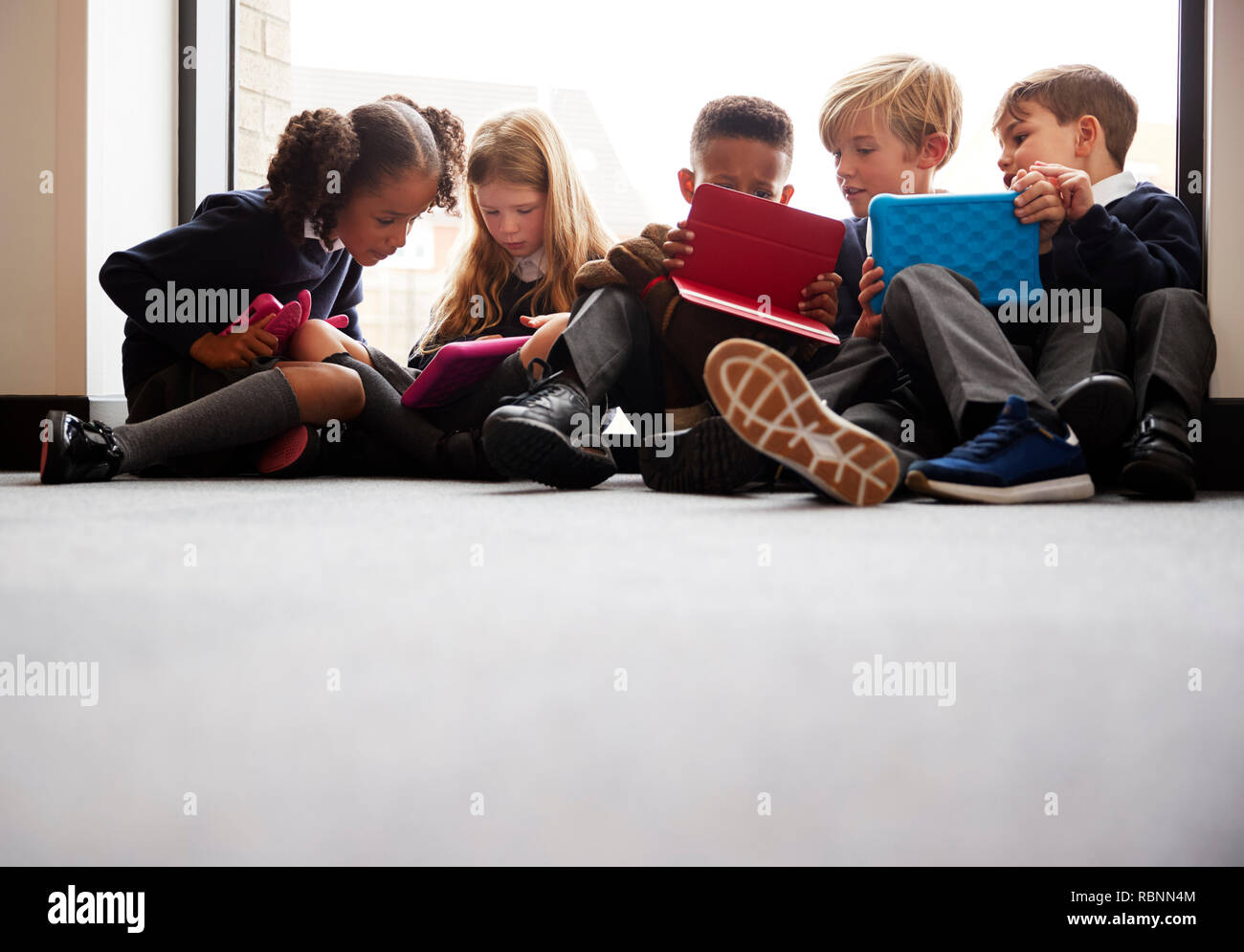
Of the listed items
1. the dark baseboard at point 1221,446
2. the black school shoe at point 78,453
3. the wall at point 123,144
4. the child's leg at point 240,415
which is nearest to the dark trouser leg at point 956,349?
the dark baseboard at point 1221,446

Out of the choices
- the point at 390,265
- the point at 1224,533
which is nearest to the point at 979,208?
the point at 1224,533

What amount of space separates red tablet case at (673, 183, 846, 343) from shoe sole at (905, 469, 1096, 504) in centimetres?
37

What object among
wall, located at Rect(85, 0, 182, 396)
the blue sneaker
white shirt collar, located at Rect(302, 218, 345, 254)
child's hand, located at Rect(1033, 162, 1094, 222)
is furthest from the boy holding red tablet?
wall, located at Rect(85, 0, 182, 396)

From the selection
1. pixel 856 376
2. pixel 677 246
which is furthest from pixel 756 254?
pixel 856 376

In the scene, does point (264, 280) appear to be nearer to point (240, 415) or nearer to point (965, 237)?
point (240, 415)

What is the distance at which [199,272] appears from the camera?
142cm

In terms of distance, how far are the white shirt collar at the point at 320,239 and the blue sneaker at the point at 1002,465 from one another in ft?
3.54

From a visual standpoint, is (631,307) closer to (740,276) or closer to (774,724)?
(740,276)

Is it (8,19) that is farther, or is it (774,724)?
(8,19)

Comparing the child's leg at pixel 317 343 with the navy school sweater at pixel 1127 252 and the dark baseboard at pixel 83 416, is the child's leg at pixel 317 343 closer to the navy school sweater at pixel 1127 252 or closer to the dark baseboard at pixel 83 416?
the dark baseboard at pixel 83 416

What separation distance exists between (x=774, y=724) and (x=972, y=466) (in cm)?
61

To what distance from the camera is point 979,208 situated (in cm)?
124

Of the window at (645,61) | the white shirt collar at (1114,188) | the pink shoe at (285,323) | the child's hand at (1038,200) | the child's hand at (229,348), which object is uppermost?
the window at (645,61)

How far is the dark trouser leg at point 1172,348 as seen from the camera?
1143mm
